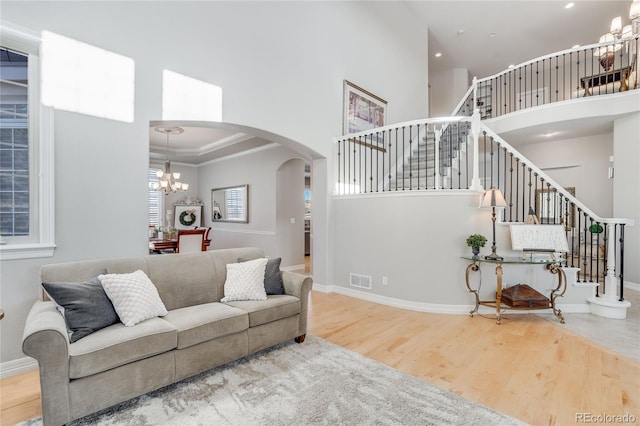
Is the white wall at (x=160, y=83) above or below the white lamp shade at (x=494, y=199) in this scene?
above

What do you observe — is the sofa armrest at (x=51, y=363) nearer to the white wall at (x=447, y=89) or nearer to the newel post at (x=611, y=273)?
the newel post at (x=611, y=273)

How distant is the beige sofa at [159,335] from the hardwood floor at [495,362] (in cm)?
57

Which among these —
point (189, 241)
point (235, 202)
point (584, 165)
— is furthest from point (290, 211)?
point (584, 165)

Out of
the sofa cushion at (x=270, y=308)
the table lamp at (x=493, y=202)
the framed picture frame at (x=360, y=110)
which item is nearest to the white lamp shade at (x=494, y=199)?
the table lamp at (x=493, y=202)

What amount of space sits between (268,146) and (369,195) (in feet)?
10.9

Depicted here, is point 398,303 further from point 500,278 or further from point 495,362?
point 495,362

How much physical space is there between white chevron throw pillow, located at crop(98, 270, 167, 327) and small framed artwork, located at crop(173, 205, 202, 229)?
677 centimetres

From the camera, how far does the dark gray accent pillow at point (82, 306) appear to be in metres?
2.04

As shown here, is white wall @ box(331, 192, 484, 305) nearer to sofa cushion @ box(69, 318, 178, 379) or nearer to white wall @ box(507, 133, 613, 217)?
sofa cushion @ box(69, 318, 178, 379)

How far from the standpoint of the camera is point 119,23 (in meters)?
3.02

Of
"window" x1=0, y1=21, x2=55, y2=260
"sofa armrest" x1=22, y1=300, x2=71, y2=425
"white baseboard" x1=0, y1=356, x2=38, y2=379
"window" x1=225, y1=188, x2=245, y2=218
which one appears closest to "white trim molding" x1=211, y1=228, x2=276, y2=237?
"window" x1=225, y1=188, x2=245, y2=218

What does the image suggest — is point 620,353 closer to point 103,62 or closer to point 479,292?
point 479,292

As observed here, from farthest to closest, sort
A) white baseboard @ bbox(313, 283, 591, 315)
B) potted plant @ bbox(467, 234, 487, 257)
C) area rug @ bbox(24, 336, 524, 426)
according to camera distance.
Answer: white baseboard @ bbox(313, 283, 591, 315), potted plant @ bbox(467, 234, 487, 257), area rug @ bbox(24, 336, 524, 426)

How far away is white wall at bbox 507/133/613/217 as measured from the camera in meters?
6.72
